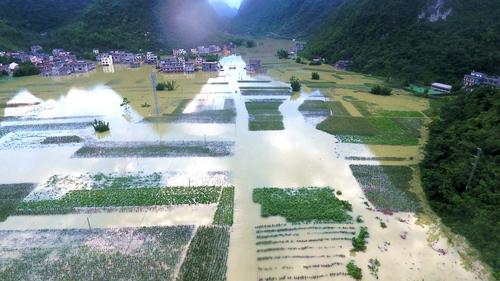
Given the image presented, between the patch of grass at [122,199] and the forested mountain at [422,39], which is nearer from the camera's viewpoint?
the patch of grass at [122,199]

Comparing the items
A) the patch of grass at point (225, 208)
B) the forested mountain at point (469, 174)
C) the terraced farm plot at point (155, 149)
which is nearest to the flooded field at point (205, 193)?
the patch of grass at point (225, 208)

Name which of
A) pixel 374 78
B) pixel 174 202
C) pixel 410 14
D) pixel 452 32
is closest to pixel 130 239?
pixel 174 202

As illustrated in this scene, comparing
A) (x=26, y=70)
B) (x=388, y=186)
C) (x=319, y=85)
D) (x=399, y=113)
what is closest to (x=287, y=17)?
(x=319, y=85)

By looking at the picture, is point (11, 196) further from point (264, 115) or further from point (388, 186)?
point (388, 186)

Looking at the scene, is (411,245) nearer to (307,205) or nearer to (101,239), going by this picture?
(307,205)

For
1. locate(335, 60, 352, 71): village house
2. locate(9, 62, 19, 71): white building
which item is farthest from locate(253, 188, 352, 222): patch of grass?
locate(9, 62, 19, 71): white building

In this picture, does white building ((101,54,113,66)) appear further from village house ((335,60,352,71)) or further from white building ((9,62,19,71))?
village house ((335,60,352,71))

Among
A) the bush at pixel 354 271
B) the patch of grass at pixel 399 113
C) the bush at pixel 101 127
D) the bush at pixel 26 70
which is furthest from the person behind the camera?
the bush at pixel 26 70

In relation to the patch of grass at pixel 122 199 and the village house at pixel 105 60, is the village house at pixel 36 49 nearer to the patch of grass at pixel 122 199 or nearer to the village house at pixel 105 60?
the village house at pixel 105 60
